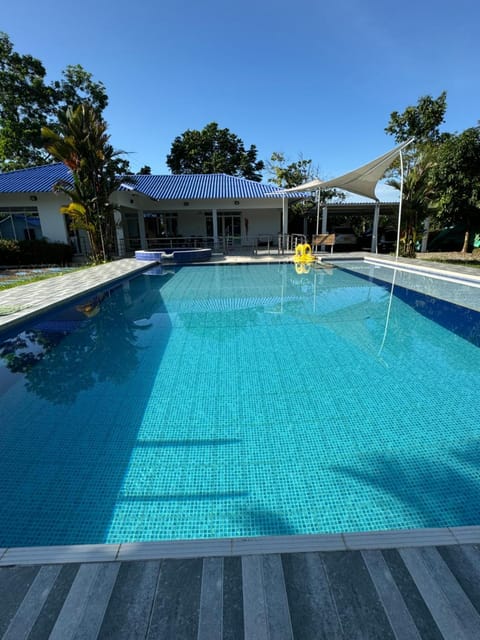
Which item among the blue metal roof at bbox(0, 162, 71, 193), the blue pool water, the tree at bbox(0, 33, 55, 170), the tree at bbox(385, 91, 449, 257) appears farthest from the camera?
the tree at bbox(0, 33, 55, 170)

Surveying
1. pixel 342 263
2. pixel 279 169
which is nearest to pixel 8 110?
pixel 279 169

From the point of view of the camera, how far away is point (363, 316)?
21.7 feet

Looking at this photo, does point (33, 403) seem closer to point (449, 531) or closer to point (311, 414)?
point (311, 414)

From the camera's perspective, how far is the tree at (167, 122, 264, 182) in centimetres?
3120

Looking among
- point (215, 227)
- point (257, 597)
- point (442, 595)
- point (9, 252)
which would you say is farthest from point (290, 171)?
point (257, 597)

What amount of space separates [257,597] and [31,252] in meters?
15.3

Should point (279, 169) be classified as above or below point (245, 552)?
above

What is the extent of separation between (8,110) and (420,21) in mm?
25325

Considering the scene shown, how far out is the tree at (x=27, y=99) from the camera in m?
21.7

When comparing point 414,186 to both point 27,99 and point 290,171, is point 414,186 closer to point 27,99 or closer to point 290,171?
point 290,171

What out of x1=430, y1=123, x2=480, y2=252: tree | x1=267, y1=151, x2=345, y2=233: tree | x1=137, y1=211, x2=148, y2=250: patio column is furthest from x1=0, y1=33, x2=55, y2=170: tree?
x1=430, y1=123, x2=480, y2=252: tree

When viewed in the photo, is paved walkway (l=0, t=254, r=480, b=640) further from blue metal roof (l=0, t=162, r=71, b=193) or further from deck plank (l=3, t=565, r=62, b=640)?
blue metal roof (l=0, t=162, r=71, b=193)

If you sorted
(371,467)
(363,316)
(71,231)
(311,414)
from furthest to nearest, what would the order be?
(71,231)
(363,316)
(311,414)
(371,467)

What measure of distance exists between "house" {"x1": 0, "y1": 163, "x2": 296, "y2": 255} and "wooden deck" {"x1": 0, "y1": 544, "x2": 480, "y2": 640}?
1438cm
